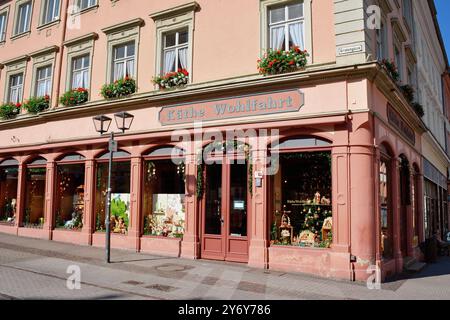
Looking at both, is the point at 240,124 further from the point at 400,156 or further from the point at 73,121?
the point at 73,121

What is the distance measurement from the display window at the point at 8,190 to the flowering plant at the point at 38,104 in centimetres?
249

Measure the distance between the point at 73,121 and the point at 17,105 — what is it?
14.7 ft

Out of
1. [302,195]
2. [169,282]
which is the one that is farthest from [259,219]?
[169,282]

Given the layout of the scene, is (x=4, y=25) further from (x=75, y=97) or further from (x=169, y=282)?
(x=169, y=282)

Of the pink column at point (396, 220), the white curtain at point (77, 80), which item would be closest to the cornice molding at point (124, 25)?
the white curtain at point (77, 80)

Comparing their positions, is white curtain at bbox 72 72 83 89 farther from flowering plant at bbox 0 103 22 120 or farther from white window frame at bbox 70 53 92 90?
flowering plant at bbox 0 103 22 120

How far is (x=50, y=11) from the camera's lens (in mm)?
17516

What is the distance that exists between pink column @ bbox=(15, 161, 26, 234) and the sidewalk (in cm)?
532

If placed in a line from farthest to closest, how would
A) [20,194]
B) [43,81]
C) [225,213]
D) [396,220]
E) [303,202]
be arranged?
1. [43,81]
2. [20,194]
3. [396,220]
4. [225,213]
5. [303,202]

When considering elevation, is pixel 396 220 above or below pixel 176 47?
below

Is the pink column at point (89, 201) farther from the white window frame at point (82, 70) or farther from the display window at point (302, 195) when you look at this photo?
the display window at point (302, 195)

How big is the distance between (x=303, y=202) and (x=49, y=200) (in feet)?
33.3

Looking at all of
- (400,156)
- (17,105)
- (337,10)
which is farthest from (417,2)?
(17,105)

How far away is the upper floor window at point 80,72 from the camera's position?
15.4 m
